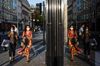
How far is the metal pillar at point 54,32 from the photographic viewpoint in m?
4.04

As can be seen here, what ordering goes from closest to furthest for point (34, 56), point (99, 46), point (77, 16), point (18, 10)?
1. point (77, 16)
2. point (18, 10)
3. point (34, 56)
4. point (99, 46)

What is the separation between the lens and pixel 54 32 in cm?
406

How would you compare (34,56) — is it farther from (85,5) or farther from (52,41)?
(52,41)

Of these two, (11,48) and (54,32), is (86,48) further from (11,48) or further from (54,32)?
(54,32)

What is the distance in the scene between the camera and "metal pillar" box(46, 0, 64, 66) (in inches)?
159

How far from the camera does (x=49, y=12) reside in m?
4.02

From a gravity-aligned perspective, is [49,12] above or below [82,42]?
above

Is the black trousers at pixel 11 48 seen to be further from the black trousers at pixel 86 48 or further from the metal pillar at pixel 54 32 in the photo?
the metal pillar at pixel 54 32

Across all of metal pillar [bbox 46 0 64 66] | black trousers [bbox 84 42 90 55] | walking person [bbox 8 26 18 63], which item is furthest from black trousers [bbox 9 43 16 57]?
metal pillar [bbox 46 0 64 66]

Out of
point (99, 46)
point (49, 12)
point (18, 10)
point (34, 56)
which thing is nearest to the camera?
point (49, 12)

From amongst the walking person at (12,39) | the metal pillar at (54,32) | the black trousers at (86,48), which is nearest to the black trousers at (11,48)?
the walking person at (12,39)

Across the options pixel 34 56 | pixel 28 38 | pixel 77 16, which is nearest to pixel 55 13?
pixel 77 16

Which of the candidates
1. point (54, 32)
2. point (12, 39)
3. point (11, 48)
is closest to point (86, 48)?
point (12, 39)

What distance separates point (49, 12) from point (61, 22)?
187 millimetres
